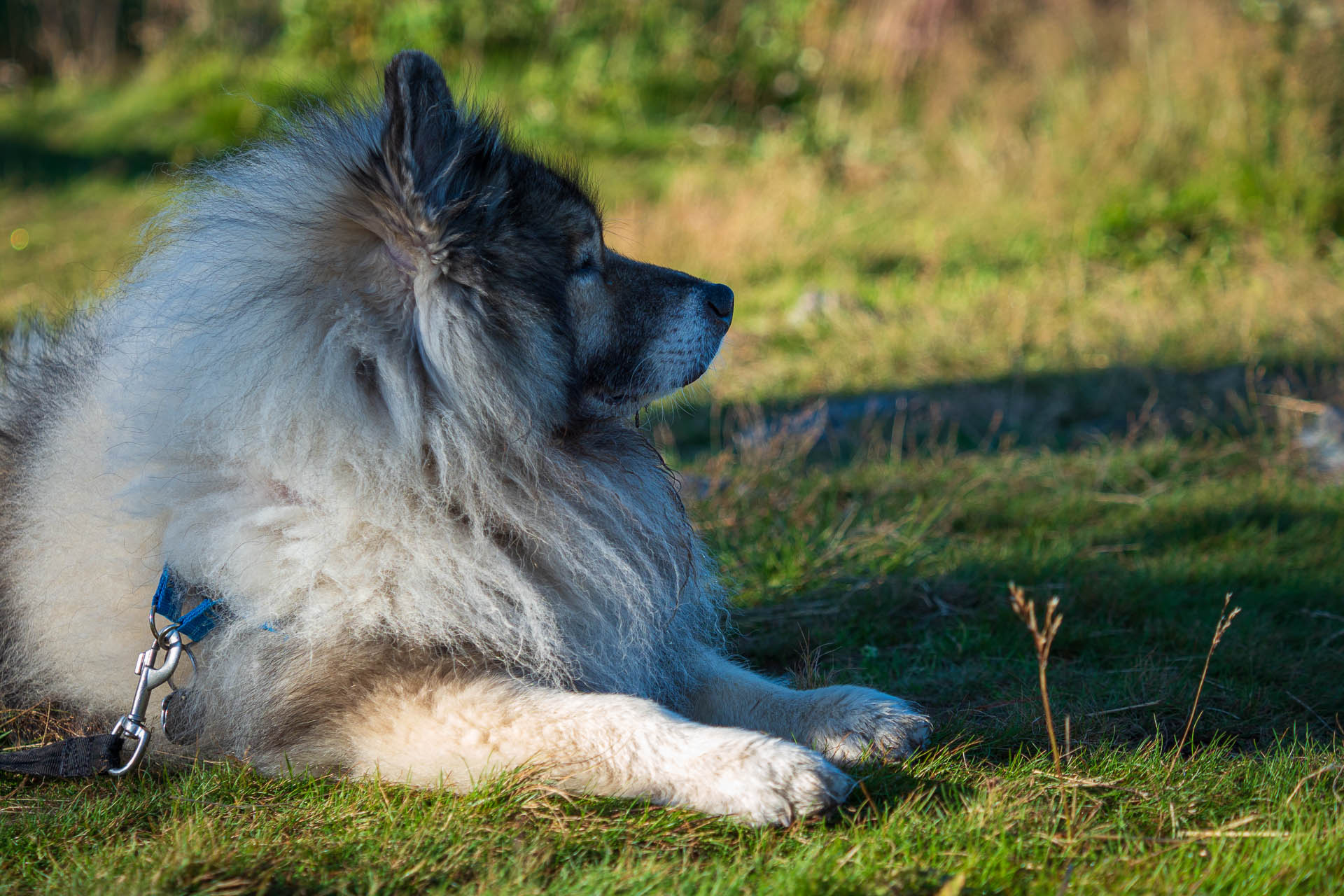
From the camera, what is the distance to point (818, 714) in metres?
2.29

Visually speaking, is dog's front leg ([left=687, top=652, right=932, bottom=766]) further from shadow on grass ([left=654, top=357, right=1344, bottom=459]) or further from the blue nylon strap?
shadow on grass ([left=654, top=357, right=1344, bottom=459])

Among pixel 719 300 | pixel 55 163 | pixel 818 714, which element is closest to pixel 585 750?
pixel 818 714

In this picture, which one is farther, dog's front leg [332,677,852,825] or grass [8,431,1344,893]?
dog's front leg [332,677,852,825]

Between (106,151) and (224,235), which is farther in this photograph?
(106,151)

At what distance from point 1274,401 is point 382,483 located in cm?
419

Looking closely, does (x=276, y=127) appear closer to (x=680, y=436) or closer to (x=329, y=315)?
(x=329, y=315)

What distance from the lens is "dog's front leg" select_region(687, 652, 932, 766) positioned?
7.23 ft

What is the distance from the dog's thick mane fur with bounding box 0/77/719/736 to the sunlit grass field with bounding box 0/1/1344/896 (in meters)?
0.37

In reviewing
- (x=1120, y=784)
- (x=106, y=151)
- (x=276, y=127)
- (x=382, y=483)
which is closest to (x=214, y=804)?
(x=382, y=483)

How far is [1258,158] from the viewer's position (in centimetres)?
708

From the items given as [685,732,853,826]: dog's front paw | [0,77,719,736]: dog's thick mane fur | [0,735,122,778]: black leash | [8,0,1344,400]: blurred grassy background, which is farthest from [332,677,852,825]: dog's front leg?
[8,0,1344,400]: blurred grassy background

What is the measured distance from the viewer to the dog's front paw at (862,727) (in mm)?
2191

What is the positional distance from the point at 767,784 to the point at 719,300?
1265 millimetres

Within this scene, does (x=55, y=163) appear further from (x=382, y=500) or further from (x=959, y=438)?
(x=382, y=500)
